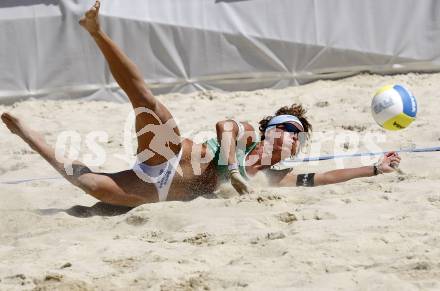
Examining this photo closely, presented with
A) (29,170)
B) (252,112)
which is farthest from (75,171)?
(252,112)

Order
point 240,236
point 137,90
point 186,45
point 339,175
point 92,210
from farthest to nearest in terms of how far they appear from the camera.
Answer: point 186,45 < point 339,175 < point 92,210 < point 137,90 < point 240,236

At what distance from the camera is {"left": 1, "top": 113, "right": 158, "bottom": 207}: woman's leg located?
491 cm

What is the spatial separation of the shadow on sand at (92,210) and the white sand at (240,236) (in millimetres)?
18

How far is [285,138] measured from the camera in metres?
5.29

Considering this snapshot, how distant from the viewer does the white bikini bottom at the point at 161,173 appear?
502 cm

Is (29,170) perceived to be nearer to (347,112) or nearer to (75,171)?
(75,171)

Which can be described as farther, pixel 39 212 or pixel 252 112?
pixel 252 112

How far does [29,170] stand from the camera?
20.2 ft

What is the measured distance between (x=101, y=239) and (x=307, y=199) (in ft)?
3.95

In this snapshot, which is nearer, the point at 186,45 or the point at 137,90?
the point at 137,90

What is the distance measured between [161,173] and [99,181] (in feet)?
1.26

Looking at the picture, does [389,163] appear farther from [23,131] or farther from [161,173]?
[23,131]

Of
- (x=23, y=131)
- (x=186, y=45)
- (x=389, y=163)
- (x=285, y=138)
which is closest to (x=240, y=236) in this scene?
(x=285, y=138)

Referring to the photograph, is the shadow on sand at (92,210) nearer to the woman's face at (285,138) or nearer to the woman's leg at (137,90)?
the woman's leg at (137,90)
